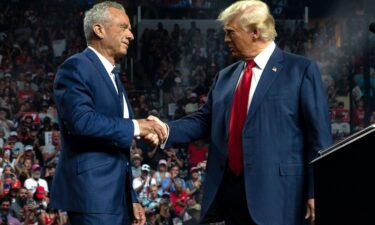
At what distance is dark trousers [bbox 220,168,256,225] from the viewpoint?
12.2 feet

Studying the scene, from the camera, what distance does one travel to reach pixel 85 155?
11.7ft

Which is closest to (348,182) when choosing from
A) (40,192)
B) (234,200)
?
(234,200)

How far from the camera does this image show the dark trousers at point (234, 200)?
3.71 meters

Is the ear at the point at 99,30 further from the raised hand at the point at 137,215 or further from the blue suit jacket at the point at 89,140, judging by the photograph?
the raised hand at the point at 137,215

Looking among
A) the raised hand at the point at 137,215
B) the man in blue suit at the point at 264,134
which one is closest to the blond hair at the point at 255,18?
the man in blue suit at the point at 264,134

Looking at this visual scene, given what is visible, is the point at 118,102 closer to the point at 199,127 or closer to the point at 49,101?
the point at 199,127

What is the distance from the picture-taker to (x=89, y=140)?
11.7 feet

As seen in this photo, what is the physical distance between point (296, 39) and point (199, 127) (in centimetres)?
1316

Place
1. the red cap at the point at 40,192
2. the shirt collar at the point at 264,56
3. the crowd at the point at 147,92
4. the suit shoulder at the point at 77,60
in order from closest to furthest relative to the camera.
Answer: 1. the suit shoulder at the point at 77,60
2. the shirt collar at the point at 264,56
3. the red cap at the point at 40,192
4. the crowd at the point at 147,92

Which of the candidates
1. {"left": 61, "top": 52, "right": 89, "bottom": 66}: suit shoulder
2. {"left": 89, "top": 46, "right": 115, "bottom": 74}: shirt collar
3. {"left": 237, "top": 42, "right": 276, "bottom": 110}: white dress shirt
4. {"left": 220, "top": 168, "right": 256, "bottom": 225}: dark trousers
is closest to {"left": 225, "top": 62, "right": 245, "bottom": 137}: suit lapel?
{"left": 237, "top": 42, "right": 276, "bottom": 110}: white dress shirt

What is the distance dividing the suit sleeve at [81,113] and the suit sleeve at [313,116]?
30.9 inches

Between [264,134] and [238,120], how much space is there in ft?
0.53

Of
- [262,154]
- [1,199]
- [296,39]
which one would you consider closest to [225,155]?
[262,154]

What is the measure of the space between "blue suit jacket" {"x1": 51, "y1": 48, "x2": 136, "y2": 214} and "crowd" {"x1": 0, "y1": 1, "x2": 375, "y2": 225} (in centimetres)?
582
